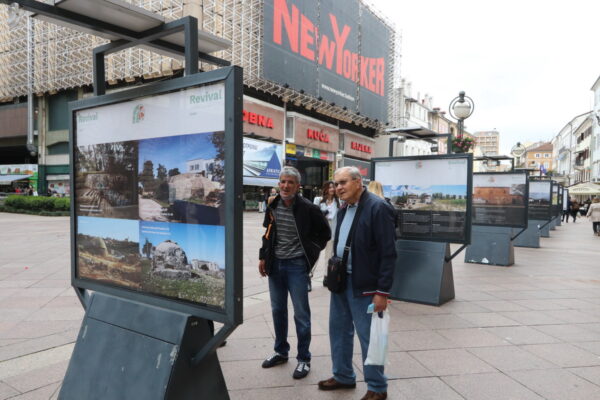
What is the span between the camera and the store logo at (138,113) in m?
2.75

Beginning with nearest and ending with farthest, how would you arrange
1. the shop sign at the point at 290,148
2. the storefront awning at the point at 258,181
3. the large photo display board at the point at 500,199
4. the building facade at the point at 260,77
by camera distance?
the large photo display board at the point at 500,199
the building facade at the point at 260,77
the storefront awning at the point at 258,181
the shop sign at the point at 290,148

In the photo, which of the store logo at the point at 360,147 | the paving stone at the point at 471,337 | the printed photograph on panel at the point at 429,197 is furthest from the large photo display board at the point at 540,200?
the store logo at the point at 360,147

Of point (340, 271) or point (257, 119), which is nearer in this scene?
point (340, 271)

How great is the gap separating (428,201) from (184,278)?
16.2 ft

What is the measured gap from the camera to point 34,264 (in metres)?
9.20

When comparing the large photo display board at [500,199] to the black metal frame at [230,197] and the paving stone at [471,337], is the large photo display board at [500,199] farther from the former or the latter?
the black metal frame at [230,197]

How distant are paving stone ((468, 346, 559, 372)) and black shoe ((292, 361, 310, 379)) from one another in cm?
180

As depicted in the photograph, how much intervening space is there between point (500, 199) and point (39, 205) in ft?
79.4

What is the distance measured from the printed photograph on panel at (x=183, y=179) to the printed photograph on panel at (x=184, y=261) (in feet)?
0.21

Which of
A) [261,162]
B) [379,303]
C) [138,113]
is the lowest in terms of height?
[379,303]

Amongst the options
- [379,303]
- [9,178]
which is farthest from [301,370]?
[9,178]

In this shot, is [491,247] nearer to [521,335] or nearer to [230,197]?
[521,335]

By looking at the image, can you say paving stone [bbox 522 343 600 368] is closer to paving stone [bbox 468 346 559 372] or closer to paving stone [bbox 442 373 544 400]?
paving stone [bbox 468 346 559 372]

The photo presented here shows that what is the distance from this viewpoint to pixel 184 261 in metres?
2.58
